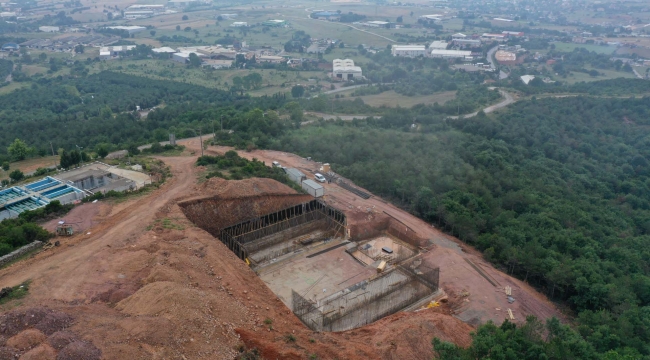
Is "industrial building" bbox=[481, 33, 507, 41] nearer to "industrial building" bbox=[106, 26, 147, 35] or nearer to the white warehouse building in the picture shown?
the white warehouse building

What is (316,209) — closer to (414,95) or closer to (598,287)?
(598,287)

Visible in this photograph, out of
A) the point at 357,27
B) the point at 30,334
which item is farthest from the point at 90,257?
the point at 357,27

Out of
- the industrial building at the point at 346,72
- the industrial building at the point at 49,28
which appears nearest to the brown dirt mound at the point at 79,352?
the industrial building at the point at 346,72

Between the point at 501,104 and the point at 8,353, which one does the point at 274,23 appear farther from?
the point at 8,353

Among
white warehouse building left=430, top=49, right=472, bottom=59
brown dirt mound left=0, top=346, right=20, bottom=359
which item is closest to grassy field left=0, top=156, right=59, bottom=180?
brown dirt mound left=0, top=346, right=20, bottom=359

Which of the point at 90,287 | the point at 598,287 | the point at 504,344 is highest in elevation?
the point at 90,287
